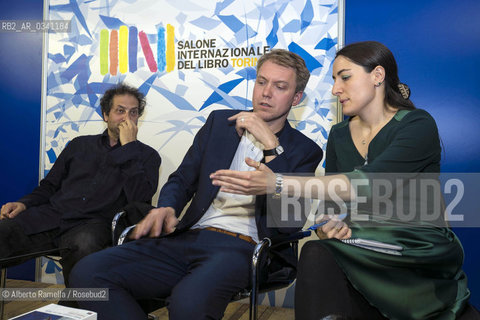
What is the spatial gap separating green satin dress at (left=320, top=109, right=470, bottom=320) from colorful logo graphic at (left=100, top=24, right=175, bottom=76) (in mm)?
2182

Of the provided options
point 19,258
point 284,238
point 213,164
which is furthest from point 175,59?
point 284,238

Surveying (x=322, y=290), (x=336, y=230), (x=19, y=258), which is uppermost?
(x=336, y=230)

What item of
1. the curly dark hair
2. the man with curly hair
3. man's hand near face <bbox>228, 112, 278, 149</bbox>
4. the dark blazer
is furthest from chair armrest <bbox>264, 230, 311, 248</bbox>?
the curly dark hair

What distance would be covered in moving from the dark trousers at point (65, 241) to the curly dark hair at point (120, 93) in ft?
3.49

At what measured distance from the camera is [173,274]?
1.79 m

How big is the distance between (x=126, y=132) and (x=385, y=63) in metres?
1.82

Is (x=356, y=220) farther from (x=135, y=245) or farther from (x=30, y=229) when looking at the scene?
(x=30, y=229)

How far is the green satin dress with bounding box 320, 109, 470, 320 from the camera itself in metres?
1.39

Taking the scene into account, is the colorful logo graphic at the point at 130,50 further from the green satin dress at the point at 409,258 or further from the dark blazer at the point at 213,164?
the green satin dress at the point at 409,258

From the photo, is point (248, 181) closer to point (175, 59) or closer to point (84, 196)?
point (84, 196)

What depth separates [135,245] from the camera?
1.86 metres

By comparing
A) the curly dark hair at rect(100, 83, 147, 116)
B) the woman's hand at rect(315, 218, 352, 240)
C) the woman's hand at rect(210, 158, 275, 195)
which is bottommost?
the woman's hand at rect(315, 218, 352, 240)

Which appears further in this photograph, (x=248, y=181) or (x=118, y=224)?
(x=118, y=224)

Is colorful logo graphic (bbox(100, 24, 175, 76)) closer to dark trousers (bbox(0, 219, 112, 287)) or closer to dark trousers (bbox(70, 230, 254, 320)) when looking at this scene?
dark trousers (bbox(0, 219, 112, 287))
